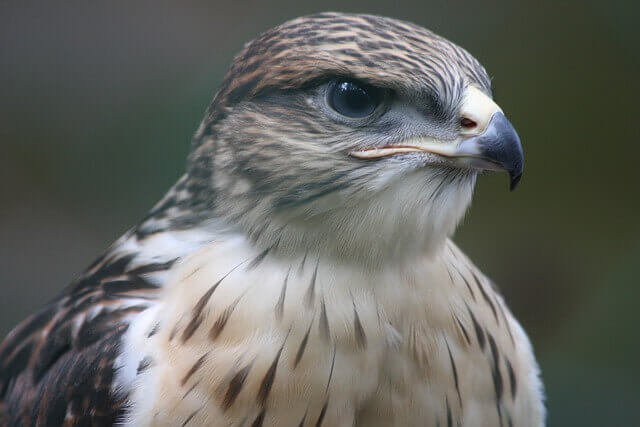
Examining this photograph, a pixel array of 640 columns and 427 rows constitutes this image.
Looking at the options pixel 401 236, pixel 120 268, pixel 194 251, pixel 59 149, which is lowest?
pixel 59 149

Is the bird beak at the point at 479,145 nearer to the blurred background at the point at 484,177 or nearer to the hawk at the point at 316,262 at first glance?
the hawk at the point at 316,262

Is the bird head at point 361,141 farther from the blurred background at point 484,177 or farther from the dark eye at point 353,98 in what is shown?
the blurred background at point 484,177

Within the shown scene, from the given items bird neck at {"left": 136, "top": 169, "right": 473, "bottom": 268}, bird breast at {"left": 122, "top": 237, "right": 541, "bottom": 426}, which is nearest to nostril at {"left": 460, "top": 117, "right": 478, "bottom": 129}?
bird neck at {"left": 136, "top": 169, "right": 473, "bottom": 268}

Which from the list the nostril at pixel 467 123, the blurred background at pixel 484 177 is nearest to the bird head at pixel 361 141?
the nostril at pixel 467 123

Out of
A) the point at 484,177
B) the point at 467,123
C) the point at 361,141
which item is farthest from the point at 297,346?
the point at 484,177

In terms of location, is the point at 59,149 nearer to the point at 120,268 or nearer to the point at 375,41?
the point at 120,268

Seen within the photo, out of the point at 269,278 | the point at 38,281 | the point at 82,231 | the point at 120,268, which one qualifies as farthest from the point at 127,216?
the point at 269,278

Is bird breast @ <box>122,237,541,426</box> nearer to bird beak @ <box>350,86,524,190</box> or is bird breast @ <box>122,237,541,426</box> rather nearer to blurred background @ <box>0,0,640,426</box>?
bird beak @ <box>350,86,524,190</box>

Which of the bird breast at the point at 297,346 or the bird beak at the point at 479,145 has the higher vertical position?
the bird beak at the point at 479,145

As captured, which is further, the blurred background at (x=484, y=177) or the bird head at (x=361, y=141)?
the blurred background at (x=484, y=177)

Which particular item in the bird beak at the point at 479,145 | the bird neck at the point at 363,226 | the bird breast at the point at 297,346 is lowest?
the bird breast at the point at 297,346
